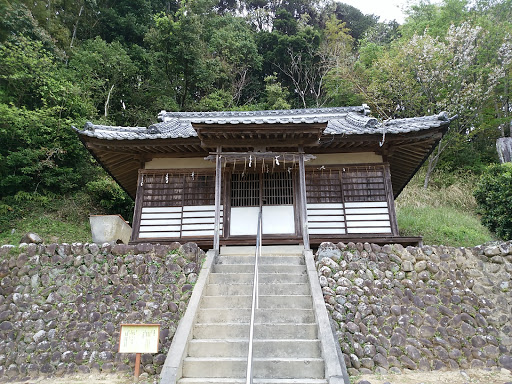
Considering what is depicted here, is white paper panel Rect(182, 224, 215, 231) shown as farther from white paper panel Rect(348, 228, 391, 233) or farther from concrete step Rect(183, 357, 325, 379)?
concrete step Rect(183, 357, 325, 379)

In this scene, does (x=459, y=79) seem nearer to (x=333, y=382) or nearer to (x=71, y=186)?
(x=333, y=382)

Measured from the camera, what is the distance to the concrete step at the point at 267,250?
8.68 meters

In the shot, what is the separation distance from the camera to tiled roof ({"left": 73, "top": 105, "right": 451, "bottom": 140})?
856cm

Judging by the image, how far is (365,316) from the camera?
6.20 metres

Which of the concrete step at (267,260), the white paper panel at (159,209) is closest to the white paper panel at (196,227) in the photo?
the white paper panel at (159,209)

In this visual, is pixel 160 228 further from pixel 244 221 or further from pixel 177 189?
pixel 244 221

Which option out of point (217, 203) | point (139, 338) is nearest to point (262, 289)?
point (139, 338)

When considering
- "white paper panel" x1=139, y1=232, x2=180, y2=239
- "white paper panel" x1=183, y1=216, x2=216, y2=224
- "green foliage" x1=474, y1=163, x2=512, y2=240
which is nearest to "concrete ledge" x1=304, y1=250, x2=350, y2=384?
"white paper panel" x1=183, y1=216, x2=216, y2=224

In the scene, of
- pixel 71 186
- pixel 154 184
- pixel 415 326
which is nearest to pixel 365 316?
pixel 415 326

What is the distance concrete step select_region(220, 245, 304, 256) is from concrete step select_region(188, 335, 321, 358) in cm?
343

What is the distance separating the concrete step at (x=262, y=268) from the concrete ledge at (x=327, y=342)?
1.30 feet

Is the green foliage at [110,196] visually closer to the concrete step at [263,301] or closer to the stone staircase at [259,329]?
the stone staircase at [259,329]

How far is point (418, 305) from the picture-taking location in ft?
21.0

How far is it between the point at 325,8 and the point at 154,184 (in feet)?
109
